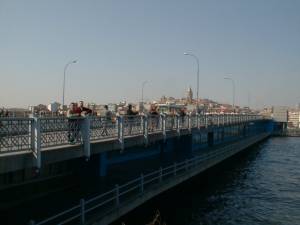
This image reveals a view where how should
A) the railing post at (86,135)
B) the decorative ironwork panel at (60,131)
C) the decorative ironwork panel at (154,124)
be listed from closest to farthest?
1. the decorative ironwork panel at (60,131)
2. the railing post at (86,135)
3. the decorative ironwork panel at (154,124)

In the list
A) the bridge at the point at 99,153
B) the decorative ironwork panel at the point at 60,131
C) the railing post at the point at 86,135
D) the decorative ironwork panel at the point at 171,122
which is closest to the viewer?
the bridge at the point at 99,153

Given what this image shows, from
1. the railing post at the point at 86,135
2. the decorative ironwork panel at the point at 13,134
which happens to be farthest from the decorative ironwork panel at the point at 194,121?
the decorative ironwork panel at the point at 13,134

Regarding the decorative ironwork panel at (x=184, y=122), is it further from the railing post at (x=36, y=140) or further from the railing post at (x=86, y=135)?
the railing post at (x=36, y=140)

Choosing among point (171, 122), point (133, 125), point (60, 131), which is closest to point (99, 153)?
point (133, 125)

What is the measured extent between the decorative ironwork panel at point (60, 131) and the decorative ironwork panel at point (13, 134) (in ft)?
3.45

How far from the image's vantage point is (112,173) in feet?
75.2

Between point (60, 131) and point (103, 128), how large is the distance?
12.4 ft

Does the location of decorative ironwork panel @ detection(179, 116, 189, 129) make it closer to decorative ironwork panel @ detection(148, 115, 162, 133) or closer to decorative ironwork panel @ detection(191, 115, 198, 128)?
decorative ironwork panel @ detection(191, 115, 198, 128)

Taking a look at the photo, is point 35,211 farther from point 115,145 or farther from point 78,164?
point 78,164

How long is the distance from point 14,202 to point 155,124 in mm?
9803

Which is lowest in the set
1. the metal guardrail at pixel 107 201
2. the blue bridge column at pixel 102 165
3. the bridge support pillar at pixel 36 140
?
the metal guardrail at pixel 107 201

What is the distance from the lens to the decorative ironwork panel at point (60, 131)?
47.3 feet

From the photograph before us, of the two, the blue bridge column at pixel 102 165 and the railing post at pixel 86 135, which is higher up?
the railing post at pixel 86 135

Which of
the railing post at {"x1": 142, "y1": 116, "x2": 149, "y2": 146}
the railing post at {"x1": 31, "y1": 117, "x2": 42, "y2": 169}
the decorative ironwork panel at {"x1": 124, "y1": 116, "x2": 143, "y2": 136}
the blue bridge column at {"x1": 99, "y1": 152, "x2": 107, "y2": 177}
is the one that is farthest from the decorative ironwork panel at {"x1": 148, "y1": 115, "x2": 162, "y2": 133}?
the railing post at {"x1": 31, "y1": 117, "x2": 42, "y2": 169}
